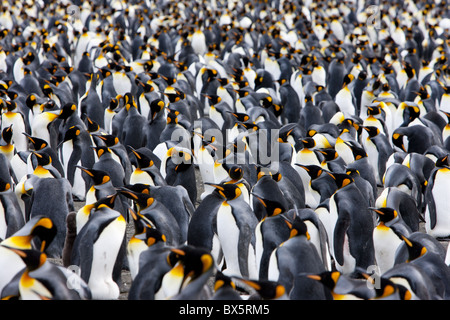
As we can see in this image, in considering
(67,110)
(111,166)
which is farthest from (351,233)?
(67,110)

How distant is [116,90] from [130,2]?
8720 mm

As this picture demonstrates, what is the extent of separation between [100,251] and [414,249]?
5.39 feet

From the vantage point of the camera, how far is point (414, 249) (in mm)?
3342

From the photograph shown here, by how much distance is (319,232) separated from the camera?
379cm

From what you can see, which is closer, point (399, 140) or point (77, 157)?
point (77, 157)

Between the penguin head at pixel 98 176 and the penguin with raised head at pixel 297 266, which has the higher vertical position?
the penguin head at pixel 98 176

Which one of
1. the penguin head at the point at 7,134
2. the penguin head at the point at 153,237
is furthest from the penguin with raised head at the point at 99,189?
the penguin head at the point at 7,134

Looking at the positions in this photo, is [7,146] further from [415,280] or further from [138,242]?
[415,280]

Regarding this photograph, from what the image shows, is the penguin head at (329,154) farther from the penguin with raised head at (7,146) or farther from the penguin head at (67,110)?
the penguin with raised head at (7,146)

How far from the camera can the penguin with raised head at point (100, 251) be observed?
3.47 meters
